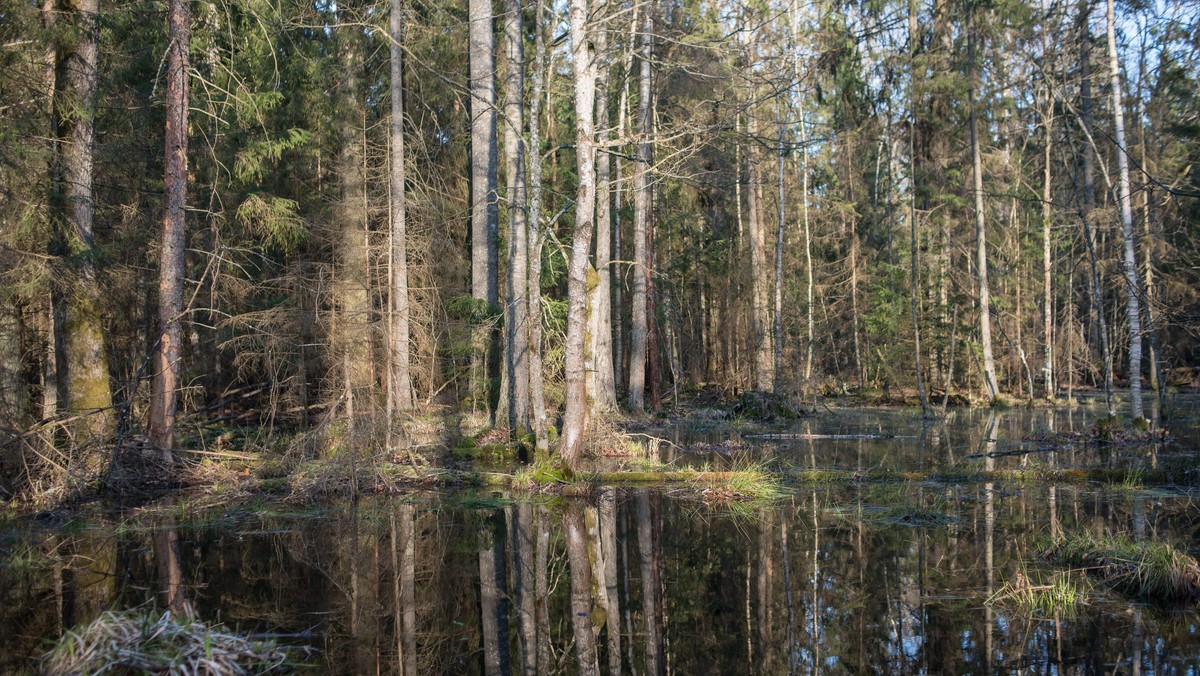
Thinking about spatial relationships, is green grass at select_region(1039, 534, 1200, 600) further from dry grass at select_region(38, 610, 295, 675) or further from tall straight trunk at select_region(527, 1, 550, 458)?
tall straight trunk at select_region(527, 1, 550, 458)

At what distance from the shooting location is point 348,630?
6.09 metres

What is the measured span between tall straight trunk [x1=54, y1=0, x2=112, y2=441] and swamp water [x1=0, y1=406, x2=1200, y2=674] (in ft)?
12.4

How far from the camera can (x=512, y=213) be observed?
1634 cm

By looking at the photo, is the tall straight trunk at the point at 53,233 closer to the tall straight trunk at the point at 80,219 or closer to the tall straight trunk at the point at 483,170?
the tall straight trunk at the point at 80,219

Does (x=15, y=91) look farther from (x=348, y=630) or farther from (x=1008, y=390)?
(x=1008, y=390)

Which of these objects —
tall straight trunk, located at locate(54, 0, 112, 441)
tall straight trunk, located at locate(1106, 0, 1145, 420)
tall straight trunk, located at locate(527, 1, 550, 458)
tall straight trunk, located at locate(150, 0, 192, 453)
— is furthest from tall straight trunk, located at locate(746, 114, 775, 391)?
tall straight trunk, located at locate(54, 0, 112, 441)

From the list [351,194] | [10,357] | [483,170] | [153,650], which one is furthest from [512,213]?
[153,650]

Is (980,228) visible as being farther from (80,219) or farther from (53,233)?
(53,233)

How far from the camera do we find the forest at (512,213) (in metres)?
12.9

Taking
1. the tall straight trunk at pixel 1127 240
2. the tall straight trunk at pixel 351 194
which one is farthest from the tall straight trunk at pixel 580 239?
the tall straight trunk at pixel 1127 240

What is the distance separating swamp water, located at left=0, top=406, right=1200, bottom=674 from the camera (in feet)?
18.3

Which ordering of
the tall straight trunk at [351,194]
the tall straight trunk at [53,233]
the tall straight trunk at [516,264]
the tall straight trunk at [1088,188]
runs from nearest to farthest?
the tall straight trunk at [53,233] < the tall straight trunk at [516,264] < the tall straight trunk at [351,194] < the tall straight trunk at [1088,188]

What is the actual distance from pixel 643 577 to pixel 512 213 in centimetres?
1011

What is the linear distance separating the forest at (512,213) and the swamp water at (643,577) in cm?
228
